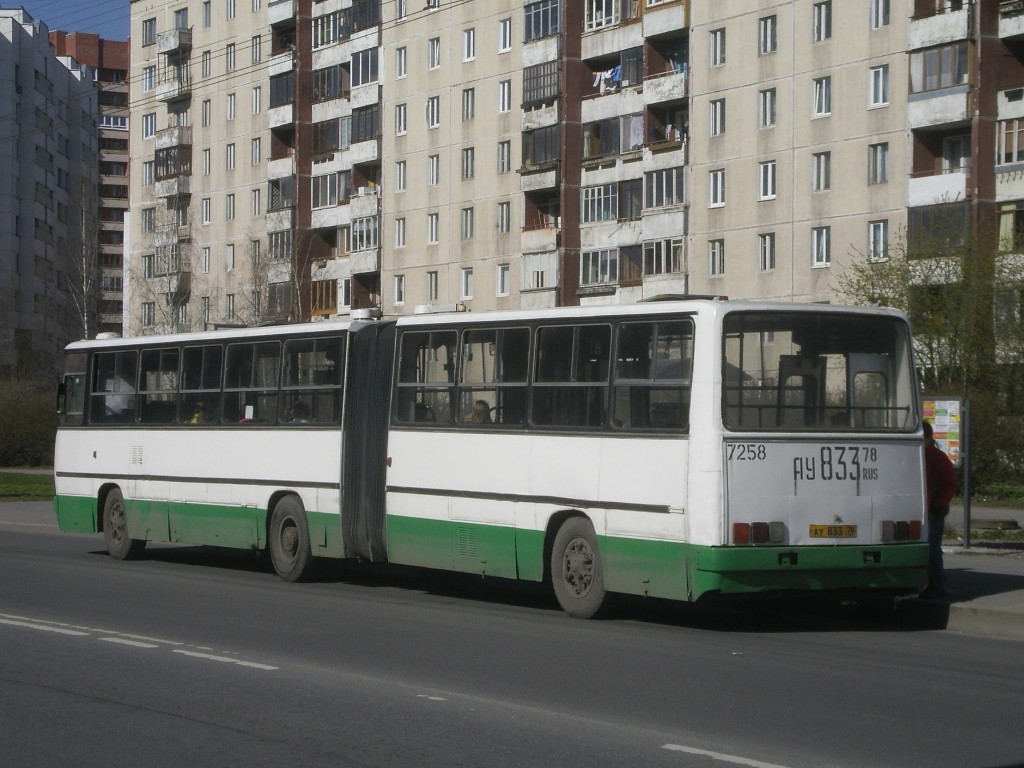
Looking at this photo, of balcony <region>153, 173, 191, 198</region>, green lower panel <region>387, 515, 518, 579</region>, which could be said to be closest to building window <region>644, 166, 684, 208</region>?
balcony <region>153, 173, 191, 198</region>

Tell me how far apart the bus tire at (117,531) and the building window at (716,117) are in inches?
1588

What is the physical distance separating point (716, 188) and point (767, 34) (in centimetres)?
584

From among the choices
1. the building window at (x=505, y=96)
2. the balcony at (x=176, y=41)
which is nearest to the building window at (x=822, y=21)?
the building window at (x=505, y=96)

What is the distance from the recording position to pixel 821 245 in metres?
55.8

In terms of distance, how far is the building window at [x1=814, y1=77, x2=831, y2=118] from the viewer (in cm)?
5528

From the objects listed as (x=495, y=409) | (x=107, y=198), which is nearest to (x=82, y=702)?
(x=495, y=409)

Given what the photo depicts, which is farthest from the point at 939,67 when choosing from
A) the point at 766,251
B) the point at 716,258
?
the point at 716,258

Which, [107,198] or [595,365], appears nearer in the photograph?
[595,365]

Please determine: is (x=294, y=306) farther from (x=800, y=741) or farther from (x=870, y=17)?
(x=800, y=741)

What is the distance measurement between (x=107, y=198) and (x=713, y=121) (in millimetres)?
99143

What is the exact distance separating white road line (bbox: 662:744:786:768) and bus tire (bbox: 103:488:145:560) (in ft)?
48.9

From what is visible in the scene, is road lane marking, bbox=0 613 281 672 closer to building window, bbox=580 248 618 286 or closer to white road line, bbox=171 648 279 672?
white road line, bbox=171 648 279 672

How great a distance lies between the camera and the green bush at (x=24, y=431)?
63.6m

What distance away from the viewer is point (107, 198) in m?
148
